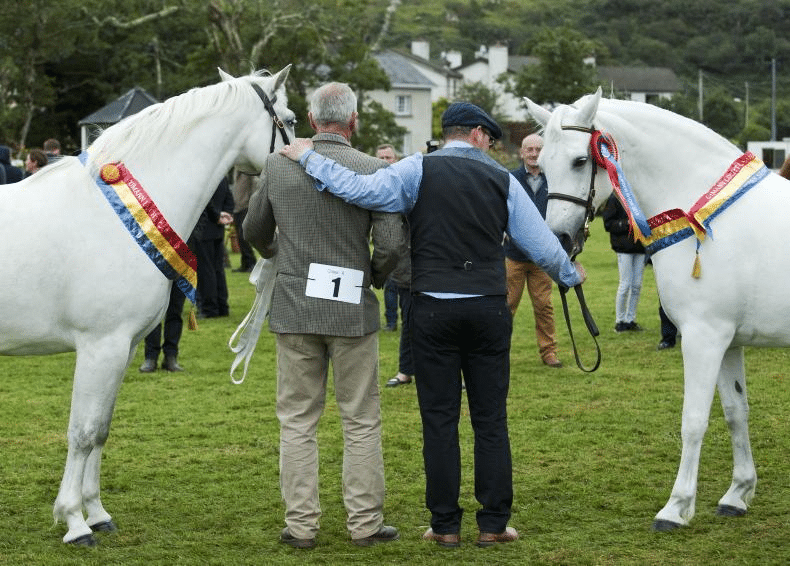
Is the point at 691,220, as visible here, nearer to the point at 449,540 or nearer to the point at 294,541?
the point at 449,540

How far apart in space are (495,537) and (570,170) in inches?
77.7

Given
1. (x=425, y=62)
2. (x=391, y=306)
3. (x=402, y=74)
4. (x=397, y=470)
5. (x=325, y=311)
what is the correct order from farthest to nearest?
(x=425, y=62), (x=402, y=74), (x=391, y=306), (x=397, y=470), (x=325, y=311)

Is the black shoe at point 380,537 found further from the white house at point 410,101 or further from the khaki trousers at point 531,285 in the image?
the white house at point 410,101

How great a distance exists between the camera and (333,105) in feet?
18.0

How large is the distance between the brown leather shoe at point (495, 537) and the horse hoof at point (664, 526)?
779 mm

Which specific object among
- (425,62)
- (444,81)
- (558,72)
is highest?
(558,72)

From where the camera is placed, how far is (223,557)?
5410 millimetres

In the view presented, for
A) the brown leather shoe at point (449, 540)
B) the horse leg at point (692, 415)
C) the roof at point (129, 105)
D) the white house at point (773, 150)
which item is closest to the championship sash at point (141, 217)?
the brown leather shoe at point (449, 540)

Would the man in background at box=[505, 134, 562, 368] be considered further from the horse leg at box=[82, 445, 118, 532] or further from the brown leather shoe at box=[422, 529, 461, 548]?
the horse leg at box=[82, 445, 118, 532]

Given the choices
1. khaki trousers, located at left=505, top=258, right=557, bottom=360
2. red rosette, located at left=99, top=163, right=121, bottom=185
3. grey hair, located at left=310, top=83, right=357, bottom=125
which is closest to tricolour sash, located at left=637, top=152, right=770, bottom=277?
grey hair, located at left=310, top=83, right=357, bottom=125

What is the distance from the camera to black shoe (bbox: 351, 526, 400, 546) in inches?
221

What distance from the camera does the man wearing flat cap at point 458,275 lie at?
5352 mm

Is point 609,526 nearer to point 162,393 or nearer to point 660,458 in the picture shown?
point 660,458

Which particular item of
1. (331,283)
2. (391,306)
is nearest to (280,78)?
(331,283)
